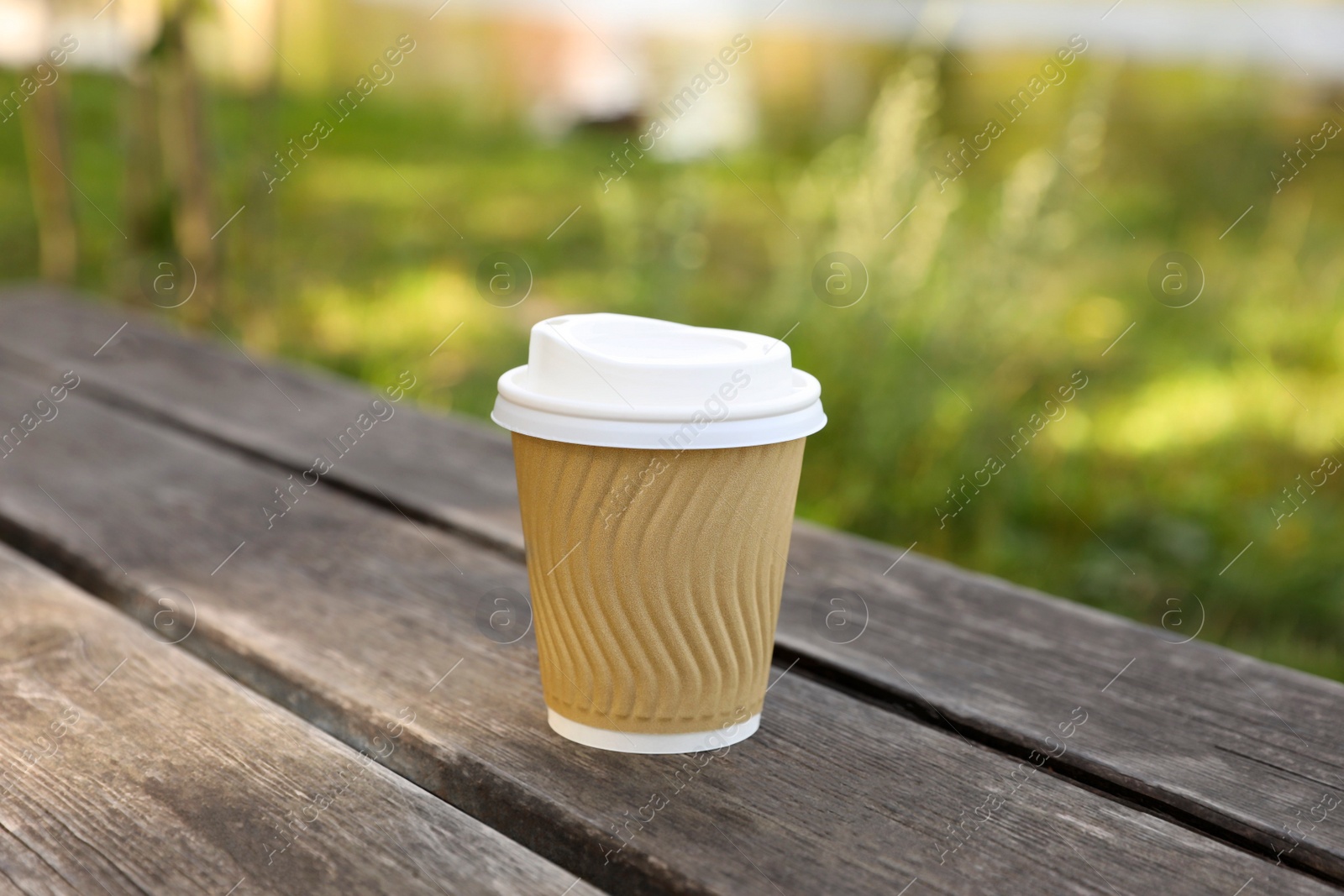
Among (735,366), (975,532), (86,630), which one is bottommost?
(975,532)

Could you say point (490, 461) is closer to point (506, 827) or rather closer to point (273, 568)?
point (273, 568)

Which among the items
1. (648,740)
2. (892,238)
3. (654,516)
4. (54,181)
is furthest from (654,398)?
(54,181)

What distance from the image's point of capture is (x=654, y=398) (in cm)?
85

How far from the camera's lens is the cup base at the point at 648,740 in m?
0.93

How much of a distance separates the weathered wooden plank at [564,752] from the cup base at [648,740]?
12 millimetres

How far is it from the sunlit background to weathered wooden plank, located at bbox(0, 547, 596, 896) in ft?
5.96

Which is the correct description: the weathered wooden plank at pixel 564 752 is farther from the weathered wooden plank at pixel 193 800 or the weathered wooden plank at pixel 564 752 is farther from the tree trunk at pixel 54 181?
the tree trunk at pixel 54 181

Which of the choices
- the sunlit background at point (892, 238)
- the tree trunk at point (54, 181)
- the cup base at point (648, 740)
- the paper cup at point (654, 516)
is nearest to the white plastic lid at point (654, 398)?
the paper cup at point (654, 516)

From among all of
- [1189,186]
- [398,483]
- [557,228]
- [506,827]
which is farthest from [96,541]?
[1189,186]

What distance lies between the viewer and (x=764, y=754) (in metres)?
0.93

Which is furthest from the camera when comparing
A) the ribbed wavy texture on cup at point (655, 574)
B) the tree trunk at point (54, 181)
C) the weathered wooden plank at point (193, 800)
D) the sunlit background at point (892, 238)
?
the tree trunk at point (54, 181)

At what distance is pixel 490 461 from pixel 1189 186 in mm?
4234

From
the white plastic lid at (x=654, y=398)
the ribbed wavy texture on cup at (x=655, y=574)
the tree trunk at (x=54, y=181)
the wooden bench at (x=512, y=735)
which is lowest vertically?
the tree trunk at (x=54, y=181)

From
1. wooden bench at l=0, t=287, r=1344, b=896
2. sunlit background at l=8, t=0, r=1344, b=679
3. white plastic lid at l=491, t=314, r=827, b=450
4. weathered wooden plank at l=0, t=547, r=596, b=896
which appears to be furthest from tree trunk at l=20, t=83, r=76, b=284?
white plastic lid at l=491, t=314, r=827, b=450
